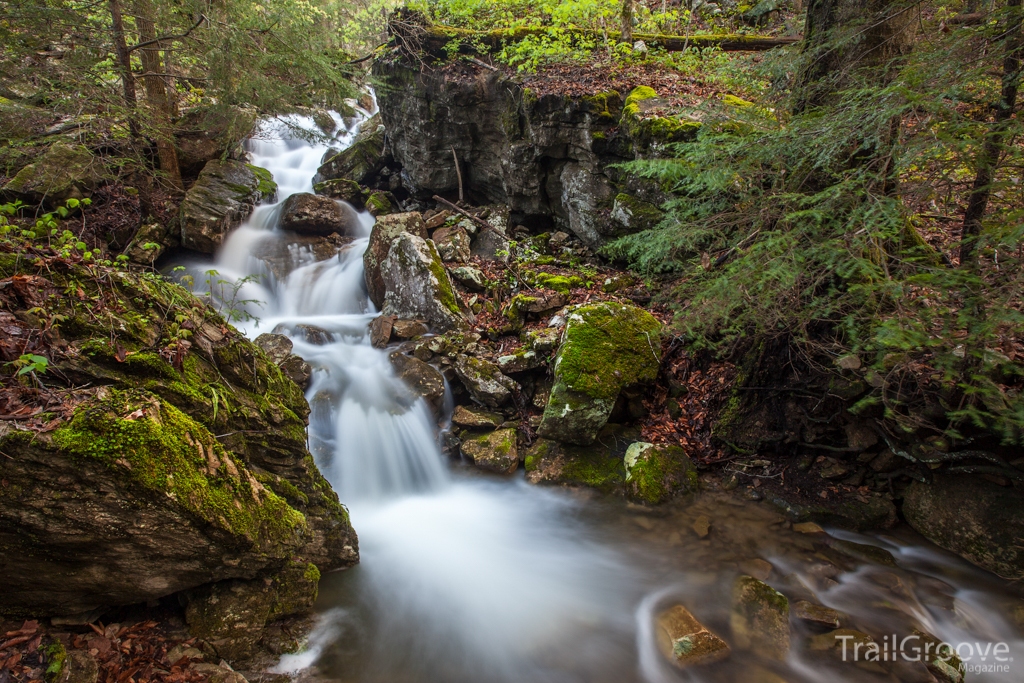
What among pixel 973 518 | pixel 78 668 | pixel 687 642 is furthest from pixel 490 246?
pixel 78 668

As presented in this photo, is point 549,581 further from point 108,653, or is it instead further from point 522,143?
point 522,143

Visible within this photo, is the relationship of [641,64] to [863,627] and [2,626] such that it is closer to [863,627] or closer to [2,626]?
[863,627]

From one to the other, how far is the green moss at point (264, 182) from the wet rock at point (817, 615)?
13.2 metres

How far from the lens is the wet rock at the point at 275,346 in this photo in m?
6.91

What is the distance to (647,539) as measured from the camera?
15.4 feet

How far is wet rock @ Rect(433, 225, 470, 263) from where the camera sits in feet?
30.5

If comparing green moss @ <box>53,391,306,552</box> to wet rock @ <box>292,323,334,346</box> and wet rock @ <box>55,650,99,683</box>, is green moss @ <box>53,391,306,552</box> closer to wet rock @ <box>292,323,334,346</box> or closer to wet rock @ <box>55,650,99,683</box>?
wet rock @ <box>55,650,99,683</box>

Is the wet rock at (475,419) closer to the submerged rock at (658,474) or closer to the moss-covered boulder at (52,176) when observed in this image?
the submerged rock at (658,474)

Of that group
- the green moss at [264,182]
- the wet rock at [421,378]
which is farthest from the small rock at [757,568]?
the green moss at [264,182]

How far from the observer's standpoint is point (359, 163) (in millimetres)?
13250

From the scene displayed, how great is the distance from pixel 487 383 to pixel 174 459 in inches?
172

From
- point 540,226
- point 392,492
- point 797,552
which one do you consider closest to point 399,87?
point 540,226

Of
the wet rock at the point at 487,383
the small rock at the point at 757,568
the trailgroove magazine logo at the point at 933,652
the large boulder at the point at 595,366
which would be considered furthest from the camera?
the wet rock at the point at 487,383

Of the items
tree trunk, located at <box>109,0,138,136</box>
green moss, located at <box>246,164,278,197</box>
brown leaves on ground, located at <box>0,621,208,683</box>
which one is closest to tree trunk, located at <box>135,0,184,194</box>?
tree trunk, located at <box>109,0,138,136</box>
